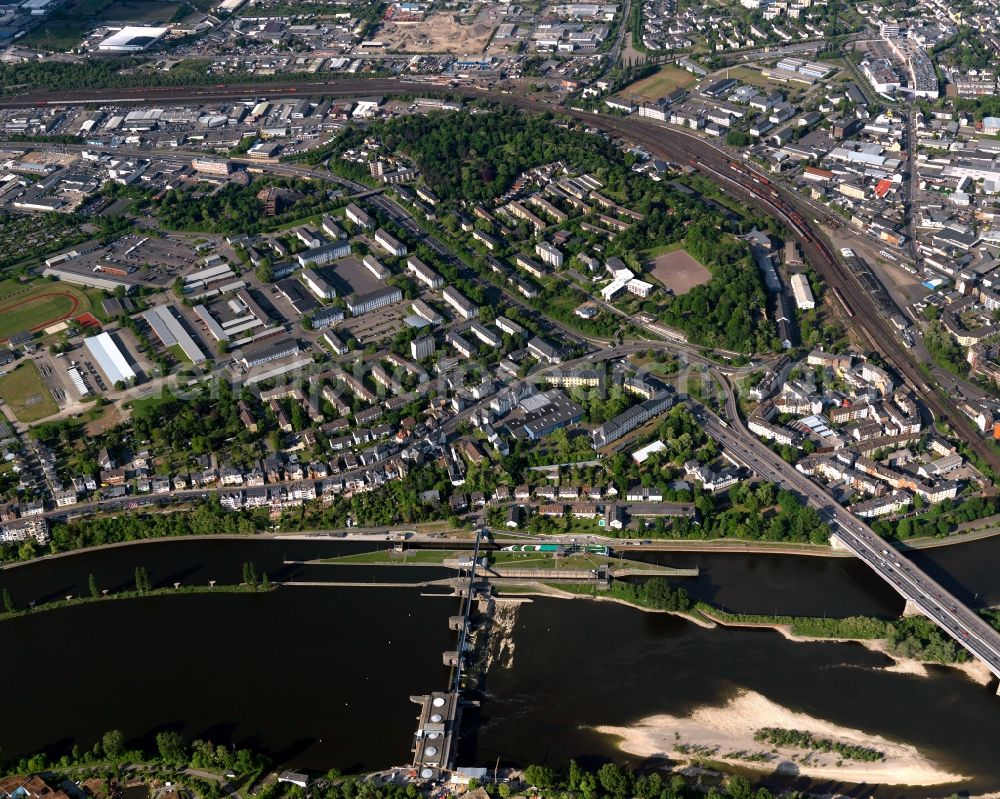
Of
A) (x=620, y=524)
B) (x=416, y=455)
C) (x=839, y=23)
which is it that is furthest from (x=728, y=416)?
(x=839, y=23)

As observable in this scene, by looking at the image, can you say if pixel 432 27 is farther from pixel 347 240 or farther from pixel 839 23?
pixel 347 240

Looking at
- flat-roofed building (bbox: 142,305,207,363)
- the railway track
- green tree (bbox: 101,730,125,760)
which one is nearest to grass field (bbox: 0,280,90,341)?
flat-roofed building (bbox: 142,305,207,363)

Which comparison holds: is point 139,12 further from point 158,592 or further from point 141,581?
point 158,592

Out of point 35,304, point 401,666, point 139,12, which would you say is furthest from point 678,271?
point 139,12

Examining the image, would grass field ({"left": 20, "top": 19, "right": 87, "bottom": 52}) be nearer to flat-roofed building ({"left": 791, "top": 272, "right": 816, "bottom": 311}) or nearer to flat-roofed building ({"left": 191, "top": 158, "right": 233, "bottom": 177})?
flat-roofed building ({"left": 191, "top": 158, "right": 233, "bottom": 177})

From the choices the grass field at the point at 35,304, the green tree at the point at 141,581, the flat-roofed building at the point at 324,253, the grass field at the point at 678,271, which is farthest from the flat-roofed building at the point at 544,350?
the grass field at the point at 35,304

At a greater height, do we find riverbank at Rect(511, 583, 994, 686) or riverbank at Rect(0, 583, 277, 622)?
riverbank at Rect(0, 583, 277, 622)
